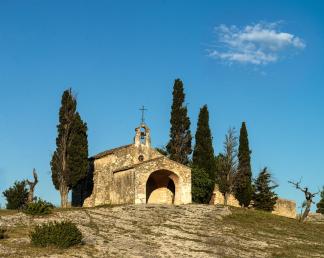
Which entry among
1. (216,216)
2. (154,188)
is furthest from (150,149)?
(216,216)

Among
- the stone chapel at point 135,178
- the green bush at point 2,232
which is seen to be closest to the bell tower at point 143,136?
the stone chapel at point 135,178

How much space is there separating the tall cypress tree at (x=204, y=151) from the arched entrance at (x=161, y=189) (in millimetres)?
4750

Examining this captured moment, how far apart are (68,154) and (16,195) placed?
Answer: 21.3ft

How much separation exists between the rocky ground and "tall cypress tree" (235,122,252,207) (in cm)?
1231

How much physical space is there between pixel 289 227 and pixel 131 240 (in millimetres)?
16546

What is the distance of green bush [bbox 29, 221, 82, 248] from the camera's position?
28156 mm

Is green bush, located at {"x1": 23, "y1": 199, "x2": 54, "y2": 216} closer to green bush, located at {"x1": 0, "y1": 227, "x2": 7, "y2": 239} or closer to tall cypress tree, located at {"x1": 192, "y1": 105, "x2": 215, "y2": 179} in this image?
green bush, located at {"x1": 0, "y1": 227, "x2": 7, "y2": 239}

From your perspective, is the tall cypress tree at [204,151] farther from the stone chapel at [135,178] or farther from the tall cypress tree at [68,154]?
the tall cypress tree at [68,154]

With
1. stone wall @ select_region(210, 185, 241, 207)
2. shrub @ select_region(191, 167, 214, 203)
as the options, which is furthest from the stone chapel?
stone wall @ select_region(210, 185, 241, 207)

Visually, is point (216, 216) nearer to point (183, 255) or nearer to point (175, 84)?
point (183, 255)

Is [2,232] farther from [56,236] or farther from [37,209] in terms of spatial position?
[37,209]

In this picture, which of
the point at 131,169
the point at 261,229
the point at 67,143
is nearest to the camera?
the point at 261,229

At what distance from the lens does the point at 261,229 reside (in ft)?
131

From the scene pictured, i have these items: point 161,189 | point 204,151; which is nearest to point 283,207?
point 204,151
